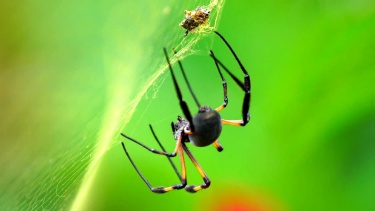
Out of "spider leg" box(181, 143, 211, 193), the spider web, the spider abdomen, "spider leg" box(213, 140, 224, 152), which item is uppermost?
the spider web

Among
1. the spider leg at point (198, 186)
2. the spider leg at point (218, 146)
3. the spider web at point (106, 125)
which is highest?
the spider web at point (106, 125)

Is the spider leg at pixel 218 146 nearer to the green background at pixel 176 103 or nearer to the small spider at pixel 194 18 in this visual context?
the green background at pixel 176 103

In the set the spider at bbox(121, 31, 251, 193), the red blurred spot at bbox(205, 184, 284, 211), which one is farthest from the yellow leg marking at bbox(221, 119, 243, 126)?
the red blurred spot at bbox(205, 184, 284, 211)

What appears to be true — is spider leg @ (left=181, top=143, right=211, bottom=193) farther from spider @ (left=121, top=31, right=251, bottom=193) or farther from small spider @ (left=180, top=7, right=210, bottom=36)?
small spider @ (left=180, top=7, right=210, bottom=36)

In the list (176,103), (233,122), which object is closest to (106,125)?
(176,103)

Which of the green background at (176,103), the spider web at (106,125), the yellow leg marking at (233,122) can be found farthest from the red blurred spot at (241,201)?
the spider web at (106,125)

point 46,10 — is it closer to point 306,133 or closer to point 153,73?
point 153,73
